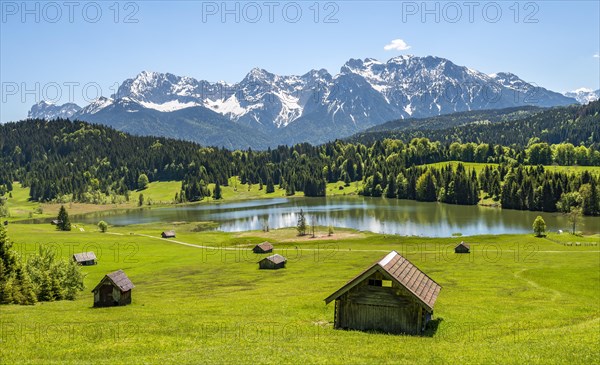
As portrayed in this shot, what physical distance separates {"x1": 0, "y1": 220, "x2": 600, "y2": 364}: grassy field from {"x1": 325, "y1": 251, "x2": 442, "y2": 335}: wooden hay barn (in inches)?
70.2

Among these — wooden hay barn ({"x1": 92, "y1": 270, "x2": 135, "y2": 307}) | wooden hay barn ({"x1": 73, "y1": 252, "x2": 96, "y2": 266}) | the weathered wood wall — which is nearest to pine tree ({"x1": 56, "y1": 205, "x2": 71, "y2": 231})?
wooden hay barn ({"x1": 73, "y1": 252, "x2": 96, "y2": 266})

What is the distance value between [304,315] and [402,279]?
12.1m

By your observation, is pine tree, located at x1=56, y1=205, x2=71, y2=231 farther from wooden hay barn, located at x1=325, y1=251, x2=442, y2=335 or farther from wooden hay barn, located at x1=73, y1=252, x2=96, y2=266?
wooden hay barn, located at x1=325, y1=251, x2=442, y2=335

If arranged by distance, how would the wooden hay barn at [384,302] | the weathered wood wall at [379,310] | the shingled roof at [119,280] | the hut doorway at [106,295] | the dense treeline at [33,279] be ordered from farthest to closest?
1. the hut doorway at [106,295]
2. the shingled roof at [119,280]
3. the dense treeline at [33,279]
4. the weathered wood wall at [379,310]
5. the wooden hay barn at [384,302]

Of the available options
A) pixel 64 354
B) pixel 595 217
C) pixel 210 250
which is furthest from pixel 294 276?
pixel 595 217

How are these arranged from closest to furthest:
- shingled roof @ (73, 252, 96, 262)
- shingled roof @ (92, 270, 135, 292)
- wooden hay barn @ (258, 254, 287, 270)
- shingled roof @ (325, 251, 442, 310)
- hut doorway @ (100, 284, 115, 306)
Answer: shingled roof @ (325, 251, 442, 310) → shingled roof @ (92, 270, 135, 292) → hut doorway @ (100, 284, 115, 306) → wooden hay barn @ (258, 254, 287, 270) → shingled roof @ (73, 252, 96, 262)

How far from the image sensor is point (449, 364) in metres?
25.6

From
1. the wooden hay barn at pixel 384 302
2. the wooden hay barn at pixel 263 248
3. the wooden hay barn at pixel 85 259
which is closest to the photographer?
the wooden hay barn at pixel 384 302

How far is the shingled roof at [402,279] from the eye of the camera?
34875 mm

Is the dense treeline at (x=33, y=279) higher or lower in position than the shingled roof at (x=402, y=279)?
lower

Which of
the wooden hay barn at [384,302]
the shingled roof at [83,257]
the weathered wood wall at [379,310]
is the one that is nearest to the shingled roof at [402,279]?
the wooden hay barn at [384,302]

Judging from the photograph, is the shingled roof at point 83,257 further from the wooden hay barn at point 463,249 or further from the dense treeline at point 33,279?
the wooden hay barn at point 463,249

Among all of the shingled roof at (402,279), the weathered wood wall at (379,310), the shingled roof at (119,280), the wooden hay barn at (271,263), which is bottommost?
the wooden hay barn at (271,263)

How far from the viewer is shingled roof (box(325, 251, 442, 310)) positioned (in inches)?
1373
